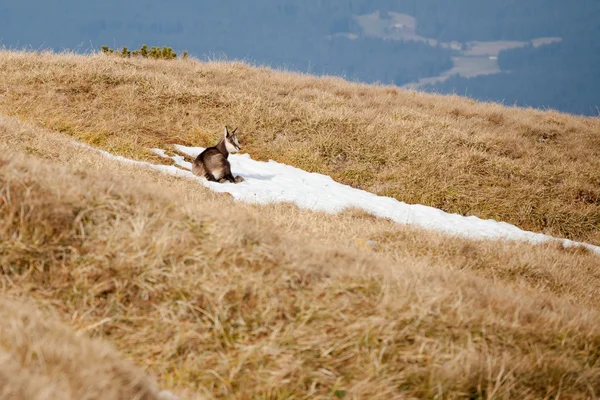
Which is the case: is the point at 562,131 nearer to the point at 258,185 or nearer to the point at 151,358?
the point at 258,185

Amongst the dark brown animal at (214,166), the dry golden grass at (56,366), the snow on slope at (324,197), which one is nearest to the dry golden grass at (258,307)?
the dry golden grass at (56,366)

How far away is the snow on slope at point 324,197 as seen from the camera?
12.9m

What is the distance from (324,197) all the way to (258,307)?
993cm

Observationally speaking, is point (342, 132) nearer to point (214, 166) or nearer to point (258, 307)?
point (214, 166)

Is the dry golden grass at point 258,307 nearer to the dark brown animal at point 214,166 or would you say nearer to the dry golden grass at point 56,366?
the dry golden grass at point 56,366

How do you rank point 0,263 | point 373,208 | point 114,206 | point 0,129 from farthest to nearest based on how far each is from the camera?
point 373,208
point 0,129
point 114,206
point 0,263

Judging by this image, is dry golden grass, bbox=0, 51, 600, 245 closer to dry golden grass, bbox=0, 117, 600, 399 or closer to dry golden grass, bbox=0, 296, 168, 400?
dry golden grass, bbox=0, 117, 600, 399

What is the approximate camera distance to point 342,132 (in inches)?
768

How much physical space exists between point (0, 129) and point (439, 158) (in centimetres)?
1327

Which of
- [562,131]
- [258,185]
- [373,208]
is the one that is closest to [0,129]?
[258,185]

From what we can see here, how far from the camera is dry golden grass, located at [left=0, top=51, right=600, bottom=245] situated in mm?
16047

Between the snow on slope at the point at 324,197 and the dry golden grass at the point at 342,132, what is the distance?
0.87m

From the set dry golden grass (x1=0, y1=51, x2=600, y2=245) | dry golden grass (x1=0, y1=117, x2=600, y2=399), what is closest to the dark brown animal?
dry golden grass (x1=0, y1=51, x2=600, y2=245)

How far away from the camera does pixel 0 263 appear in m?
4.24
